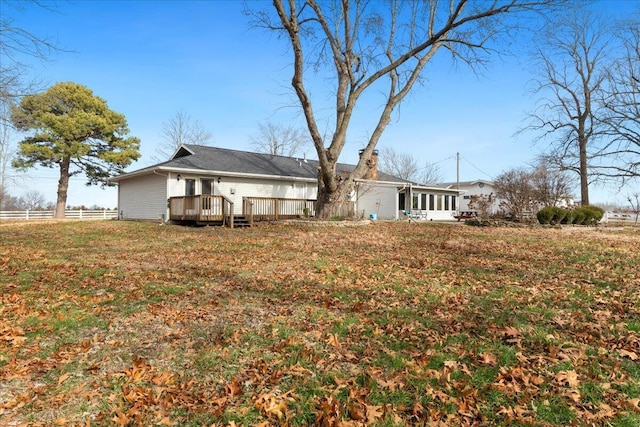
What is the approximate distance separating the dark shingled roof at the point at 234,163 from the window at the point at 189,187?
2.56ft

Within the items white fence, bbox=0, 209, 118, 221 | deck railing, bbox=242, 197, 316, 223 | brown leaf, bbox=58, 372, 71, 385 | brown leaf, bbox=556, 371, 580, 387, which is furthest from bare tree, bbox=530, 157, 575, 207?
white fence, bbox=0, 209, 118, 221

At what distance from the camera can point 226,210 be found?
17.3 meters

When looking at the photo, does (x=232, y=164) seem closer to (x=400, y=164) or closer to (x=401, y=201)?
(x=401, y=201)

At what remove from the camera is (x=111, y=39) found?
1209cm

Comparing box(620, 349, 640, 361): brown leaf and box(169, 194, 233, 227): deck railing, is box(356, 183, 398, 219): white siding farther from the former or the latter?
box(620, 349, 640, 361): brown leaf

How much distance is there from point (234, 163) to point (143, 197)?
5.36m

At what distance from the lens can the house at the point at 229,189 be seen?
16672 millimetres

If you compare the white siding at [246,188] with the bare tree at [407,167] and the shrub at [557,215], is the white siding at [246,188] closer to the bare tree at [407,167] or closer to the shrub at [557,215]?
the shrub at [557,215]

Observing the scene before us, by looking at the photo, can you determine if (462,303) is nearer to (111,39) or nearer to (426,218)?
(111,39)

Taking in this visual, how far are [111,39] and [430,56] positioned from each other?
13543 mm

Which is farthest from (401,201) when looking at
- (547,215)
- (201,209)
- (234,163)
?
(201,209)

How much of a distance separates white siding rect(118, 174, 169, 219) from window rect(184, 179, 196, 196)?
3.20ft

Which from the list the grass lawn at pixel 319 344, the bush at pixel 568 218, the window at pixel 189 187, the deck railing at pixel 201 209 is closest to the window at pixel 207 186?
the window at pixel 189 187

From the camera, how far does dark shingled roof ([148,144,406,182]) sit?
728 inches
